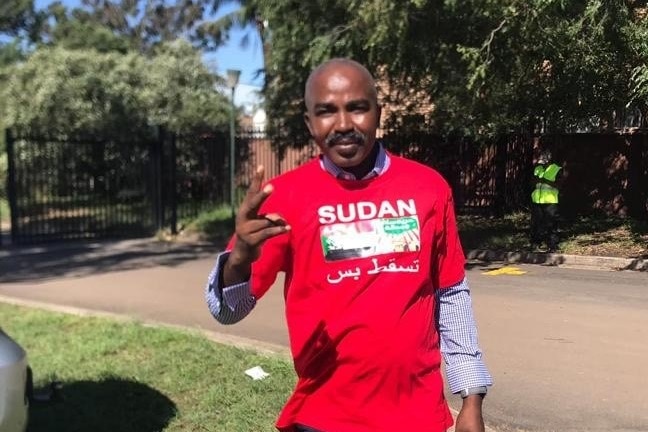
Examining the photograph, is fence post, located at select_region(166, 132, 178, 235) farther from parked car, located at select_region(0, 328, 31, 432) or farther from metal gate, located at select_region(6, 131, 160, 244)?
parked car, located at select_region(0, 328, 31, 432)

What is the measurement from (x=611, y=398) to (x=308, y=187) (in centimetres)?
367

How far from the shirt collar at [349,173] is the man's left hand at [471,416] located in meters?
0.70

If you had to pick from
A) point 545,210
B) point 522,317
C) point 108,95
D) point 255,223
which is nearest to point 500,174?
point 545,210

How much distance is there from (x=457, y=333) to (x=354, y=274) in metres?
0.42

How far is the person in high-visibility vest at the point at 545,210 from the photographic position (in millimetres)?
11648

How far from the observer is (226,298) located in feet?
6.29

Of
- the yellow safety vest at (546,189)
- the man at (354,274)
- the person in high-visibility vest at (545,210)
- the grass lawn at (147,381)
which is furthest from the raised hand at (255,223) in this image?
the yellow safety vest at (546,189)

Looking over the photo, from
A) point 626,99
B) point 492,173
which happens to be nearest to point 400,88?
point 492,173

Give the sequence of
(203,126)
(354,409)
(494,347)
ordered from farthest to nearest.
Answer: (203,126) → (494,347) → (354,409)

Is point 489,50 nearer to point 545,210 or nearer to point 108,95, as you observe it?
point 545,210

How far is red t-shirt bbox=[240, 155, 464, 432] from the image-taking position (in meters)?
1.87

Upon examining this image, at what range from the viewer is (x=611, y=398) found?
4723mm

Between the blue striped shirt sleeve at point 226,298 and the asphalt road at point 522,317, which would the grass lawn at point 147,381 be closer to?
the asphalt road at point 522,317

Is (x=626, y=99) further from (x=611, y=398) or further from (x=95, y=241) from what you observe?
(x=95, y=241)
